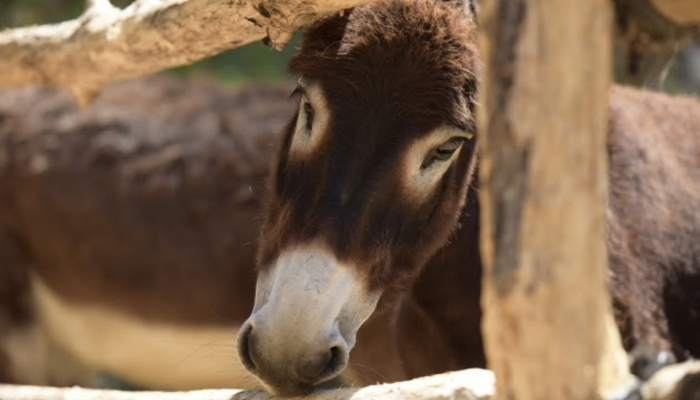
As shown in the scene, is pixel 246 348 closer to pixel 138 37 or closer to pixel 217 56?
pixel 138 37

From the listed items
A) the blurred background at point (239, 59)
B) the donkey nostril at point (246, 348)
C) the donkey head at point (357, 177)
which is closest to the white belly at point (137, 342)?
the blurred background at point (239, 59)

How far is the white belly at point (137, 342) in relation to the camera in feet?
14.5

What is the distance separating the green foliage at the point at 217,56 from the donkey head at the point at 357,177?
13.2 ft

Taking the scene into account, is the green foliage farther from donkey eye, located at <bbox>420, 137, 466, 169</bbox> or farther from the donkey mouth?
the donkey mouth

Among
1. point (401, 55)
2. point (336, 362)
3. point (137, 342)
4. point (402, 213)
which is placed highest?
point (401, 55)

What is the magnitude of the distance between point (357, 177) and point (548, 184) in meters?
0.81

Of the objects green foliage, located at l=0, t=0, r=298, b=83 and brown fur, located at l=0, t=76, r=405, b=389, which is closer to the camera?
brown fur, located at l=0, t=76, r=405, b=389

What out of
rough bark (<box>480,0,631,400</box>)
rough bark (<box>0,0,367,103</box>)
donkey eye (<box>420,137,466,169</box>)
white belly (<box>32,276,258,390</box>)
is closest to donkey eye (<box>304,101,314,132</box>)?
rough bark (<box>0,0,367,103</box>)

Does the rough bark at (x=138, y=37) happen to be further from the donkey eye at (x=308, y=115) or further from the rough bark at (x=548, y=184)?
the rough bark at (x=548, y=184)

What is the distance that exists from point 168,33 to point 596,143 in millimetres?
1365

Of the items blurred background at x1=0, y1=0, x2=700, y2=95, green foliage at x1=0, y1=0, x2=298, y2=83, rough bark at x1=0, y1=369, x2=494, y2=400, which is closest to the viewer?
rough bark at x1=0, y1=369, x2=494, y2=400

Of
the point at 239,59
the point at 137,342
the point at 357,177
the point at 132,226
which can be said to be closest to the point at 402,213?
the point at 357,177

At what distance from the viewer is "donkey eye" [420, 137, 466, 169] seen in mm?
2109

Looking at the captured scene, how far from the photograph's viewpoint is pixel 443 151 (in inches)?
84.3
